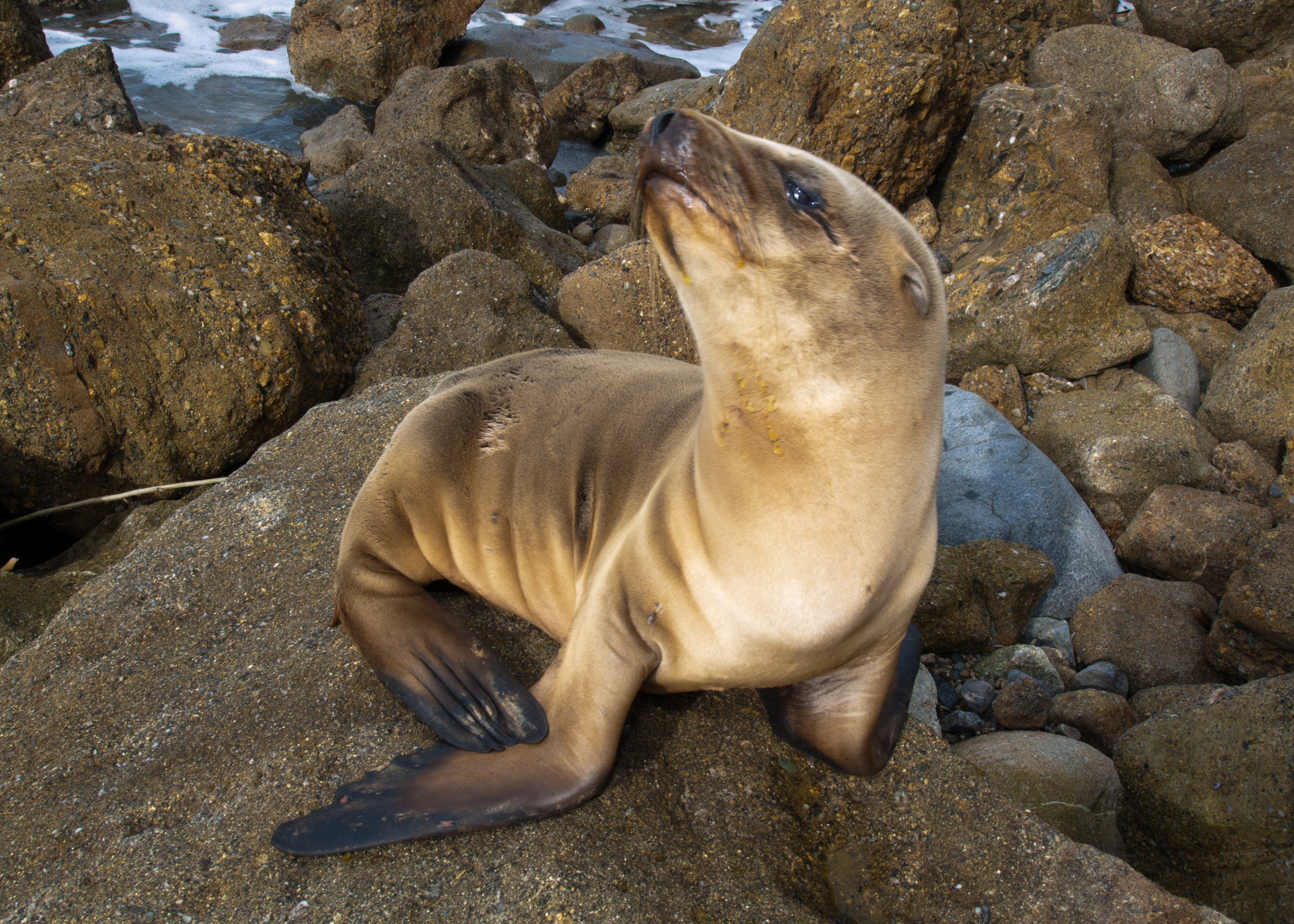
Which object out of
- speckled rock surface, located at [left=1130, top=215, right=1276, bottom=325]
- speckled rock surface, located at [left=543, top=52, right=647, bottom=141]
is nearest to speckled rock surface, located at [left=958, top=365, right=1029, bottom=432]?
speckled rock surface, located at [left=1130, top=215, right=1276, bottom=325]

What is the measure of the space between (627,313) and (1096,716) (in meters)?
3.25

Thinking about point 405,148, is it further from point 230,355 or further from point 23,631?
point 23,631

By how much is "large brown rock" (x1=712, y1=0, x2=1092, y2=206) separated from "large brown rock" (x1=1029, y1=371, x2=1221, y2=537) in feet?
7.80

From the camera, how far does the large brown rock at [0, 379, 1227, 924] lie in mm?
2145

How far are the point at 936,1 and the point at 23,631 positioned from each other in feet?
21.1

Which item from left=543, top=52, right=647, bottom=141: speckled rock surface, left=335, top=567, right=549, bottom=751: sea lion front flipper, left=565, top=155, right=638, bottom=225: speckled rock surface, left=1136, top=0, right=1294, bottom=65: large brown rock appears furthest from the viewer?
left=543, top=52, right=647, bottom=141: speckled rock surface

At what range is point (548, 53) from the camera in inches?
731

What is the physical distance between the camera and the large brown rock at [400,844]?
84.4 inches

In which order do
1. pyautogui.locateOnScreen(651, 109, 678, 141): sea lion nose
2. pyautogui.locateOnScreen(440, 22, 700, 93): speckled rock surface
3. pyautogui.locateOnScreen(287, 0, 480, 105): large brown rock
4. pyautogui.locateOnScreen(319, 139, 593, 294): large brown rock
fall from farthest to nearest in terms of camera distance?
pyautogui.locateOnScreen(440, 22, 700, 93): speckled rock surface, pyautogui.locateOnScreen(287, 0, 480, 105): large brown rock, pyautogui.locateOnScreen(319, 139, 593, 294): large brown rock, pyautogui.locateOnScreen(651, 109, 678, 141): sea lion nose

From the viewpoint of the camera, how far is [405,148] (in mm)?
6984

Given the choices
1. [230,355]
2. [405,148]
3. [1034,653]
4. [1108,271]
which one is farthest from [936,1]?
[230,355]

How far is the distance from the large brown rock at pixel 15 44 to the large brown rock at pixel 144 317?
568 cm

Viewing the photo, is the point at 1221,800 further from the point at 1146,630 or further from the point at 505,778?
the point at 505,778

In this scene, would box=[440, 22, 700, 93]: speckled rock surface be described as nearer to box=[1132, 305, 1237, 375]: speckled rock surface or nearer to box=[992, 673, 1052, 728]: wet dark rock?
box=[1132, 305, 1237, 375]: speckled rock surface
